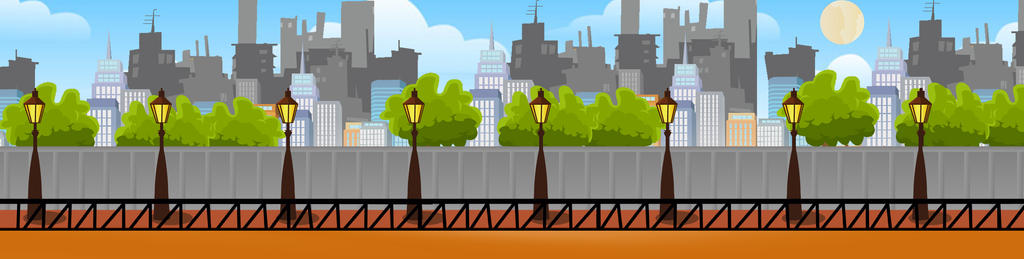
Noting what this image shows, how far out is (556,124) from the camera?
45.5 metres

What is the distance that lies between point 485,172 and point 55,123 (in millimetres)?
23345

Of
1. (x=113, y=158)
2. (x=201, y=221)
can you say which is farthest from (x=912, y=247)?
(x=113, y=158)

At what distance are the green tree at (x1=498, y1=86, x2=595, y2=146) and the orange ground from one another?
23.7 metres

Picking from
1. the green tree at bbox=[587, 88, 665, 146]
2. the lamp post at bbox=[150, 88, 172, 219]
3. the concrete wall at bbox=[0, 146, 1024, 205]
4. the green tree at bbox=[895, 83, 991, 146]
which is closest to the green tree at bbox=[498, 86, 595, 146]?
the green tree at bbox=[587, 88, 665, 146]

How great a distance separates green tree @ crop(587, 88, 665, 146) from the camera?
152 ft

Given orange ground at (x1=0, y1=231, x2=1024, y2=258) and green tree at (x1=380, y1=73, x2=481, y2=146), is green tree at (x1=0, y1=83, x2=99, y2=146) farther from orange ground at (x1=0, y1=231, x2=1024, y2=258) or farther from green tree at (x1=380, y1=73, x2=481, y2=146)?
orange ground at (x1=0, y1=231, x2=1024, y2=258)

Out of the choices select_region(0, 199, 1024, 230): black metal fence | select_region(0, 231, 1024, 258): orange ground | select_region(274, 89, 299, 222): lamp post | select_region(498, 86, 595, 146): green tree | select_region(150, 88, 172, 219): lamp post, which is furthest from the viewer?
select_region(498, 86, 595, 146): green tree

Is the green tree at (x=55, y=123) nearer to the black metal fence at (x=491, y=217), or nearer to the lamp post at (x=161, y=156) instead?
the black metal fence at (x=491, y=217)

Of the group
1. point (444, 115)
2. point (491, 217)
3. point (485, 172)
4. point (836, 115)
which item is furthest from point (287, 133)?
point (836, 115)

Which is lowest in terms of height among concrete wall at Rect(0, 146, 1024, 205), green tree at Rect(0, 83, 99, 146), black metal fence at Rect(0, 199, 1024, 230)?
black metal fence at Rect(0, 199, 1024, 230)

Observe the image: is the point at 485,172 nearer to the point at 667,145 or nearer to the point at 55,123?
the point at 667,145

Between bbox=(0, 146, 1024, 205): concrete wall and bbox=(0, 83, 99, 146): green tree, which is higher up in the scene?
bbox=(0, 83, 99, 146): green tree

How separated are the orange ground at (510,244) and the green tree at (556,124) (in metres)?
23.7

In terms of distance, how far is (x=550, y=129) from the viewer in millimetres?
45656
